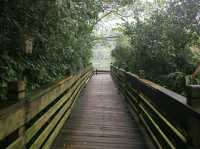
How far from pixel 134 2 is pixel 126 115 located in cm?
1188

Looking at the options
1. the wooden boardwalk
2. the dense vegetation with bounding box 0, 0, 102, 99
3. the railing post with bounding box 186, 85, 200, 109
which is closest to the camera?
the railing post with bounding box 186, 85, 200, 109

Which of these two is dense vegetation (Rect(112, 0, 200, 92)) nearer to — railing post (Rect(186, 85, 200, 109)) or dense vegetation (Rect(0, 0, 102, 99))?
dense vegetation (Rect(0, 0, 102, 99))

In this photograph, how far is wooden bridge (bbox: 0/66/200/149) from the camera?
2288 millimetres

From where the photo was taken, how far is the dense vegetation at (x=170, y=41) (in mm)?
9242

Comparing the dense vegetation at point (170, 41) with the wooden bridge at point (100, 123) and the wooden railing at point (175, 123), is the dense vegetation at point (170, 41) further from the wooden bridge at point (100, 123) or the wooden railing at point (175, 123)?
the wooden railing at point (175, 123)

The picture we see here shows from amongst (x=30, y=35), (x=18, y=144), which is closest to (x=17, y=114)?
(x=18, y=144)

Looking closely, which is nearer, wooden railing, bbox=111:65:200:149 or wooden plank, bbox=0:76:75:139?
wooden plank, bbox=0:76:75:139

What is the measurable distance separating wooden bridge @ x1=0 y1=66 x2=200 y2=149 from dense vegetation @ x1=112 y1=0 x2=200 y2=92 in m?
2.62

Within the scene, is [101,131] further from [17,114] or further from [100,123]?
[17,114]

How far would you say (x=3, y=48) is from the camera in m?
3.35

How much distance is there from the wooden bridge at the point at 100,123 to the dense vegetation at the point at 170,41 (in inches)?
103

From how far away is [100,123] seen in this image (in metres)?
5.36

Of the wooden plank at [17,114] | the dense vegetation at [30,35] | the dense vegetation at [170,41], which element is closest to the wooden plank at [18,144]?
the wooden plank at [17,114]

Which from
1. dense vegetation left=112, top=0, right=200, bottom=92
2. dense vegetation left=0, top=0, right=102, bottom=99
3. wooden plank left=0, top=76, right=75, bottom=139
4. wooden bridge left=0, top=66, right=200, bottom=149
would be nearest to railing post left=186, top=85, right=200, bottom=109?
wooden bridge left=0, top=66, right=200, bottom=149
